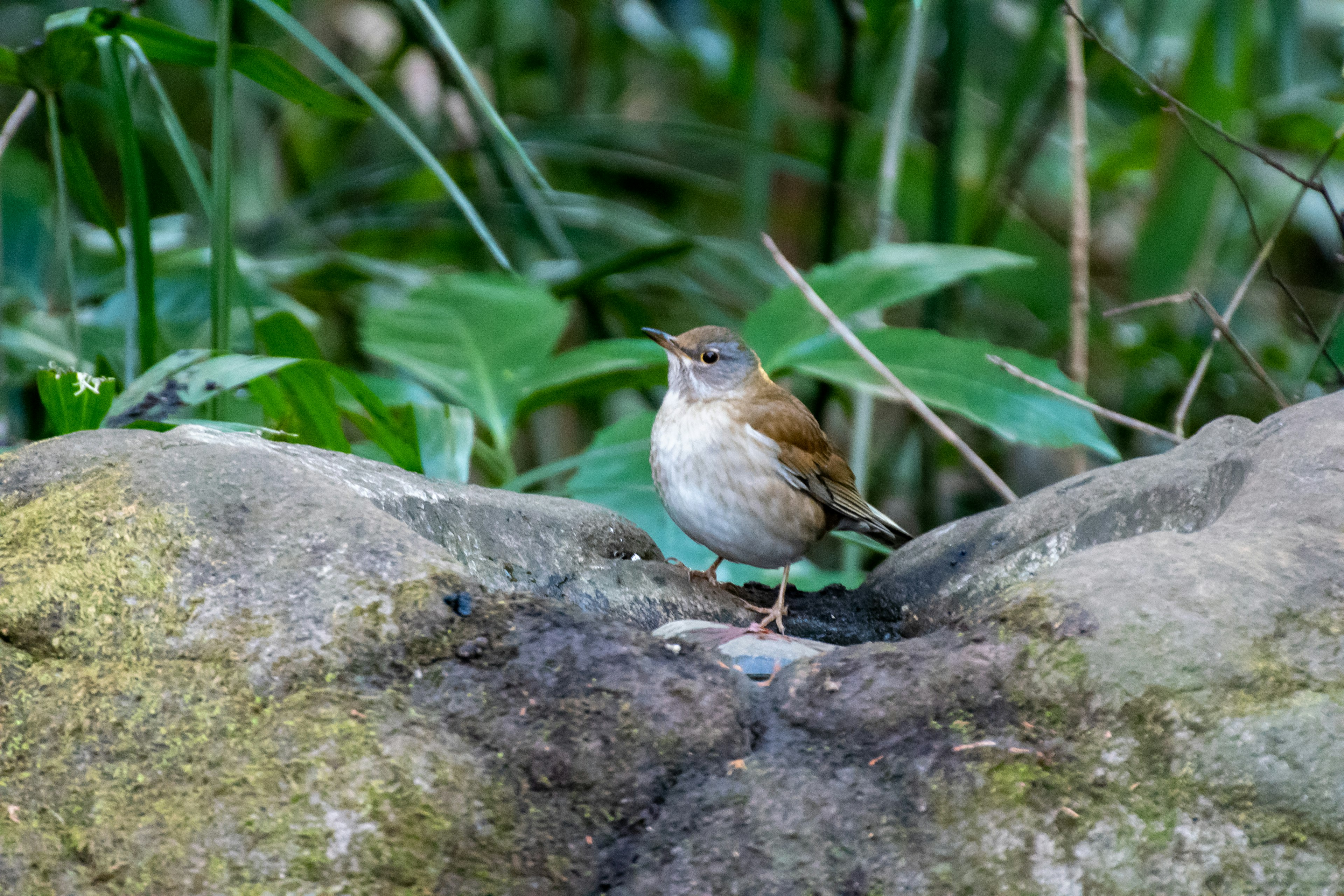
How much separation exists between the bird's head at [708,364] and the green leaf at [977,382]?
0.22 meters

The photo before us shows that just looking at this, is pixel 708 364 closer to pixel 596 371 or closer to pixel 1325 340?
pixel 596 371

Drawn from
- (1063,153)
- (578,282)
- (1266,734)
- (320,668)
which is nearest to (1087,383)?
(1063,153)

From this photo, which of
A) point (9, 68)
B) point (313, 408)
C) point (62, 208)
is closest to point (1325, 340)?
point (313, 408)

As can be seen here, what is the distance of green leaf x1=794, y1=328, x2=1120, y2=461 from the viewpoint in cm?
304

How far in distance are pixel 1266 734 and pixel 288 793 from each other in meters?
1.23

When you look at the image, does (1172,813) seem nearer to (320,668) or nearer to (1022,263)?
(320,668)

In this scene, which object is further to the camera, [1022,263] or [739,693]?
→ [1022,263]

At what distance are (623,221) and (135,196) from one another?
268 centimetres

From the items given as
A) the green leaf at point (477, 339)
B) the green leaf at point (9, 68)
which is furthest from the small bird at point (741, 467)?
the green leaf at point (9, 68)

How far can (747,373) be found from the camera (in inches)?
132

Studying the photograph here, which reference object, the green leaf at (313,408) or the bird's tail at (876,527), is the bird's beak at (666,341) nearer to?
the bird's tail at (876,527)

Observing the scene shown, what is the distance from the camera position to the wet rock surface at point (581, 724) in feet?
4.71

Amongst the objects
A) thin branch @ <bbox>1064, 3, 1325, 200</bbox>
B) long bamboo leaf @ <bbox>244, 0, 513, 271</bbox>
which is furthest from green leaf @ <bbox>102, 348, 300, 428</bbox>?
thin branch @ <bbox>1064, 3, 1325, 200</bbox>

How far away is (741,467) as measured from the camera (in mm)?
2994
